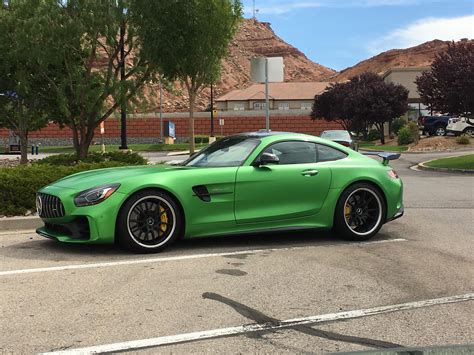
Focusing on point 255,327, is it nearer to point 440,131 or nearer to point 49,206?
point 49,206

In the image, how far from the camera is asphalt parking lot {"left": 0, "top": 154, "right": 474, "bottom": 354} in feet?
12.1

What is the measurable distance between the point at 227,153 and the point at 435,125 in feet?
128

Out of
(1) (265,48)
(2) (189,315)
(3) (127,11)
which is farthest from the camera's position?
(1) (265,48)

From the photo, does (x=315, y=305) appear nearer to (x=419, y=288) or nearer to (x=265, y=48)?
(x=419, y=288)

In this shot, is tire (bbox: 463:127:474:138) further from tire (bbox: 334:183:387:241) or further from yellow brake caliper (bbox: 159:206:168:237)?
yellow brake caliper (bbox: 159:206:168:237)

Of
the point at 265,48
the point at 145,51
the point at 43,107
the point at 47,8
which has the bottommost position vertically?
the point at 43,107

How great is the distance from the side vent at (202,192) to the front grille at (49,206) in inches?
58.9

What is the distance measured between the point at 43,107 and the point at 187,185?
13818mm

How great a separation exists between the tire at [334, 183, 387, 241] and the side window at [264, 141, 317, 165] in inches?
25.8

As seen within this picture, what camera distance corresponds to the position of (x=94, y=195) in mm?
5867

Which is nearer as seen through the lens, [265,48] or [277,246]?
[277,246]

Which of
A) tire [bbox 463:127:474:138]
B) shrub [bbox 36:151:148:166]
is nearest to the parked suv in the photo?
tire [bbox 463:127:474:138]

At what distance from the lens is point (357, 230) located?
700 cm

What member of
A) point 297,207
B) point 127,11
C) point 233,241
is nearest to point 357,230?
point 297,207
